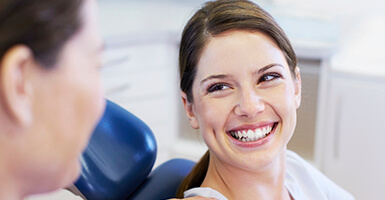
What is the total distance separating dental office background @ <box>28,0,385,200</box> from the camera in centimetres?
235

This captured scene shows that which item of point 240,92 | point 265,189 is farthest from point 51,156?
point 265,189

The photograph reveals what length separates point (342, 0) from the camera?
273 centimetres

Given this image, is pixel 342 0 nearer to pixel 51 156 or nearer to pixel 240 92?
pixel 240 92

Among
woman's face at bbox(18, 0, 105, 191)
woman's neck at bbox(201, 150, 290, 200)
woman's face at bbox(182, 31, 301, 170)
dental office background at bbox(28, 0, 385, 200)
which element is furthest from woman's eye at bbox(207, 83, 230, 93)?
dental office background at bbox(28, 0, 385, 200)

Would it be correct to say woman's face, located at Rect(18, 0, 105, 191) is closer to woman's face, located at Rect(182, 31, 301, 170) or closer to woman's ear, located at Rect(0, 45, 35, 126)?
woman's ear, located at Rect(0, 45, 35, 126)

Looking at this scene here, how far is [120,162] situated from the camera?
3.75ft

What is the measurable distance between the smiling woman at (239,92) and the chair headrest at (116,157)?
0.14m

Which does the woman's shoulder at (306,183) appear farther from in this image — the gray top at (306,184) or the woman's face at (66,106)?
the woman's face at (66,106)

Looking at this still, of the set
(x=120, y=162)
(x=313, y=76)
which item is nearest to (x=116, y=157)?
(x=120, y=162)

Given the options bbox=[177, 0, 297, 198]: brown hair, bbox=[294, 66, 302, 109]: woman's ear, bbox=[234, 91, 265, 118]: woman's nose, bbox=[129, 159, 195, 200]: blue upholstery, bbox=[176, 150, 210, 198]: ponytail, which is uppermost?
bbox=[177, 0, 297, 198]: brown hair

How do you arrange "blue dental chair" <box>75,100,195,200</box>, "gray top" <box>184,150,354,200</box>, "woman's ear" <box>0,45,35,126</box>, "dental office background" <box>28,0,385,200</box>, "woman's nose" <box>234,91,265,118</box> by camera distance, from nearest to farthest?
"woman's ear" <box>0,45,35,126</box> < "woman's nose" <box>234,91,265,118</box> < "blue dental chair" <box>75,100,195,200</box> < "gray top" <box>184,150,354,200</box> < "dental office background" <box>28,0,385,200</box>

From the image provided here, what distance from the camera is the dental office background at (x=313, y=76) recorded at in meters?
2.35

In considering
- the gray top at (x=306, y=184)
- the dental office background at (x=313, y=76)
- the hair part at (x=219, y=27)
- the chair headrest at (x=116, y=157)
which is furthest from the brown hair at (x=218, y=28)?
the dental office background at (x=313, y=76)

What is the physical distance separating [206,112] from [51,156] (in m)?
0.61
